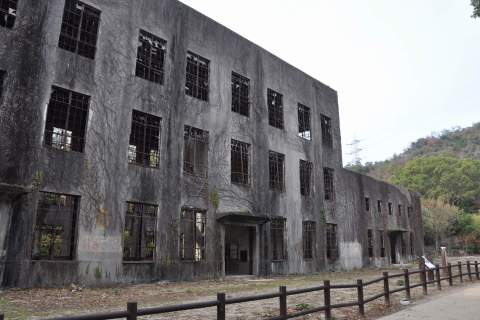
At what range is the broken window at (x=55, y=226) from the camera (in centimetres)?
1237

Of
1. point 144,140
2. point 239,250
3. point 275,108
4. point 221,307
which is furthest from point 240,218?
point 221,307

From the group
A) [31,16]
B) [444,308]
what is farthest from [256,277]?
[31,16]

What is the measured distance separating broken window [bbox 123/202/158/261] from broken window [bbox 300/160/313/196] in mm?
10383

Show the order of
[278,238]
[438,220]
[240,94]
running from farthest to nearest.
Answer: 1. [438,220]
2. [278,238]
3. [240,94]

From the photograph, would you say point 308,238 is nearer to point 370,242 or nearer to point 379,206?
point 370,242

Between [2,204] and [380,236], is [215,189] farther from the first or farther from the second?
[380,236]

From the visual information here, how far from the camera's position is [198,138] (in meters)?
Result: 17.8

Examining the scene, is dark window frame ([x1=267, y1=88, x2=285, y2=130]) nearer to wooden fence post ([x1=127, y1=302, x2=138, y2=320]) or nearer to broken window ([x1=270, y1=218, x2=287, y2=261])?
broken window ([x1=270, y1=218, x2=287, y2=261])

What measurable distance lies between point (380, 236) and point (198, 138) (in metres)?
19.6

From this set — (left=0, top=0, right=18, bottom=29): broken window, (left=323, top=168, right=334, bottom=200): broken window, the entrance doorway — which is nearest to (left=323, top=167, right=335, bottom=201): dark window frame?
(left=323, top=168, right=334, bottom=200): broken window

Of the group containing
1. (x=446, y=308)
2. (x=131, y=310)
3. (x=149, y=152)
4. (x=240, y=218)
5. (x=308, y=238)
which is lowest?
(x=446, y=308)

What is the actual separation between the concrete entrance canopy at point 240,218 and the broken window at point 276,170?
Answer: 2.75 meters

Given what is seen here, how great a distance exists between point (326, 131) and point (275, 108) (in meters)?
5.56

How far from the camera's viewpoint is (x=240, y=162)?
19719mm
